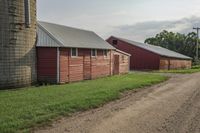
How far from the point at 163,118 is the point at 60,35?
52.4 ft

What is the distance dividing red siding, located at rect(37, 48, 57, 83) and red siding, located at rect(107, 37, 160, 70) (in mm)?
29137

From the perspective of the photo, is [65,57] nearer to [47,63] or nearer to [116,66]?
[47,63]

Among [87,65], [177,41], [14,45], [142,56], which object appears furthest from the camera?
[177,41]

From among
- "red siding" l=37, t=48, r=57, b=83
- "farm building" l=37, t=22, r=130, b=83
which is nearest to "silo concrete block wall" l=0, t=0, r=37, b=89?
"red siding" l=37, t=48, r=57, b=83

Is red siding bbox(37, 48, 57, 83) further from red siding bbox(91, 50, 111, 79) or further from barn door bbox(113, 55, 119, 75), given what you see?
barn door bbox(113, 55, 119, 75)

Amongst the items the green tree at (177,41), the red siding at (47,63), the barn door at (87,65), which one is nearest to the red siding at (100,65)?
the barn door at (87,65)

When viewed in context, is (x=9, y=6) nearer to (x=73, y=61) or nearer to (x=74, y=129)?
(x=73, y=61)

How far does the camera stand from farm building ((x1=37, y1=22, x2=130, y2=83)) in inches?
907

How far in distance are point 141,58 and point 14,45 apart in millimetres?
33944

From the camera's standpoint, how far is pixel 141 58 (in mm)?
51375

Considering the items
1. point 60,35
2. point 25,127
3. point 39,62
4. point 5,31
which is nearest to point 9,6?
point 5,31

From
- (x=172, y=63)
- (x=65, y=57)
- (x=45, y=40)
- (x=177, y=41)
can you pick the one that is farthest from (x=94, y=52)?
(x=177, y=41)

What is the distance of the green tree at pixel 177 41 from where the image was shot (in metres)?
Result: 94.9

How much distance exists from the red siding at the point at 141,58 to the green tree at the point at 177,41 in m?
45.1
